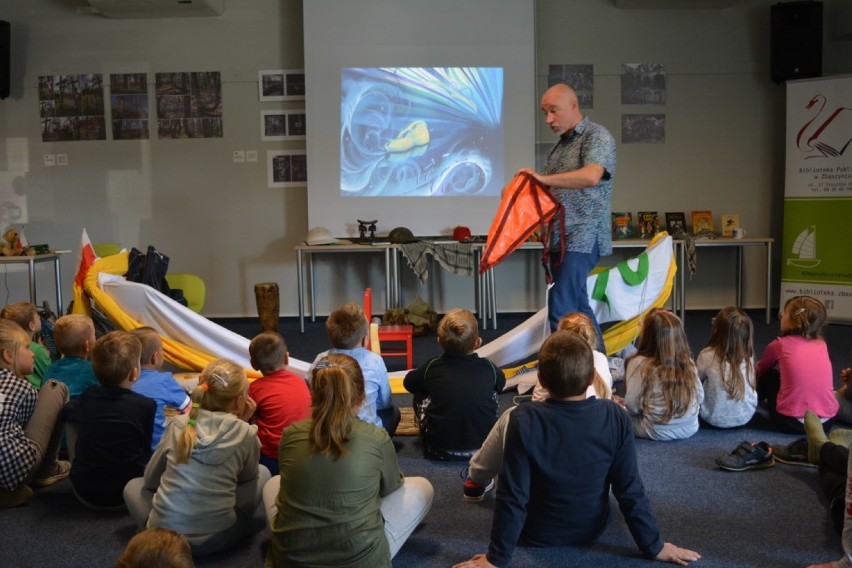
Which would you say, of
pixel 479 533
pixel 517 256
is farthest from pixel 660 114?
pixel 479 533

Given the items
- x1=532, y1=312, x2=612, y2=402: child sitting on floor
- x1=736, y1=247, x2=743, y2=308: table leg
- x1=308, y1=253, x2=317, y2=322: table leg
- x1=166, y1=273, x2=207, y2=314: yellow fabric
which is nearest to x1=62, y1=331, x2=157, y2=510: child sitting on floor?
x1=532, y1=312, x2=612, y2=402: child sitting on floor

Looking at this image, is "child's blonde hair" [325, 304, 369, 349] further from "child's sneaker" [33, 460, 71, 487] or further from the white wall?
the white wall

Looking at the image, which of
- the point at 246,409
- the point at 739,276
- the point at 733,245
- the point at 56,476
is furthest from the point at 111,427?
the point at 739,276

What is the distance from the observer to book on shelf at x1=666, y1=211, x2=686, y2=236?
739 centimetres

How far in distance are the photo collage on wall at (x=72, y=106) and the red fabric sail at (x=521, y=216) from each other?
4.86 meters

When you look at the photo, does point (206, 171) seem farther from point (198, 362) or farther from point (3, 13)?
point (198, 362)

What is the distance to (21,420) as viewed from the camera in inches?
116

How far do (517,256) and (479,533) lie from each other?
519cm

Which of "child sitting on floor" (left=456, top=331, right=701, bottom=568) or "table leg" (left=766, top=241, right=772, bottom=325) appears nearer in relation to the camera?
"child sitting on floor" (left=456, top=331, right=701, bottom=568)

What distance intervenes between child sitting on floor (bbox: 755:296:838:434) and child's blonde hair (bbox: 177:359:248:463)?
93.3 inches

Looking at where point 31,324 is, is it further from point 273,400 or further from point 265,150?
point 265,150

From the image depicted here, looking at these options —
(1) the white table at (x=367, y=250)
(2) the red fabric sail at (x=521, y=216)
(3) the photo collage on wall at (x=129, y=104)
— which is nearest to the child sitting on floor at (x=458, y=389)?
(2) the red fabric sail at (x=521, y=216)

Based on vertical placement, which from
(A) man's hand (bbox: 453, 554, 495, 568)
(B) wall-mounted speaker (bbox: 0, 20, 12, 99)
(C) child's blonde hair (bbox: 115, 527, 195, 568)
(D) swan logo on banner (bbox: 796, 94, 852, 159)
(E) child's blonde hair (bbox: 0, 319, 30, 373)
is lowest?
(A) man's hand (bbox: 453, 554, 495, 568)

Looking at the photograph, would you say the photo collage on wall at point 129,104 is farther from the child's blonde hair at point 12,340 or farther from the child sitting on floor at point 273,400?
the child sitting on floor at point 273,400
